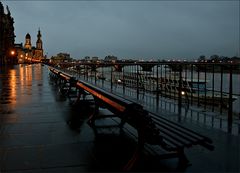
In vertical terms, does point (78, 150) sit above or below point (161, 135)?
below

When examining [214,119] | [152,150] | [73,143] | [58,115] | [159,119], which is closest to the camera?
[159,119]

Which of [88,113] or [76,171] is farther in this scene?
[88,113]

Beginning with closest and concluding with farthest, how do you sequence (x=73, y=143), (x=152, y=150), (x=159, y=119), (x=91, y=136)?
(x=159, y=119), (x=152, y=150), (x=73, y=143), (x=91, y=136)

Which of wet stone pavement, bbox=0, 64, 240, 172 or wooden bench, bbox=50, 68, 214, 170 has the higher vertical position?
wooden bench, bbox=50, 68, 214, 170

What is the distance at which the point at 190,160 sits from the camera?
4.46 m

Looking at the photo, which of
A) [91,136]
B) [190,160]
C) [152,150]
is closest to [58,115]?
[91,136]

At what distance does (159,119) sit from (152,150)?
0.68 metres

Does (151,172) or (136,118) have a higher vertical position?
(136,118)

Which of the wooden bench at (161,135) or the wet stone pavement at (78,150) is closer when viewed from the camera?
the wooden bench at (161,135)

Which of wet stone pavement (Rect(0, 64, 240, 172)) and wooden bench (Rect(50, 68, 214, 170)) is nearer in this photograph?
wooden bench (Rect(50, 68, 214, 170))

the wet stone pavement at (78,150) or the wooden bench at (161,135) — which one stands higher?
the wooden bench at (161,135)

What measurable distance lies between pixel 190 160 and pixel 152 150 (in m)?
0.66

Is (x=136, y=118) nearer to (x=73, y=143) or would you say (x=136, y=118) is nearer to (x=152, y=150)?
(x=152, y=150)

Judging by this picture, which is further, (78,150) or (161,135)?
(78,150)
